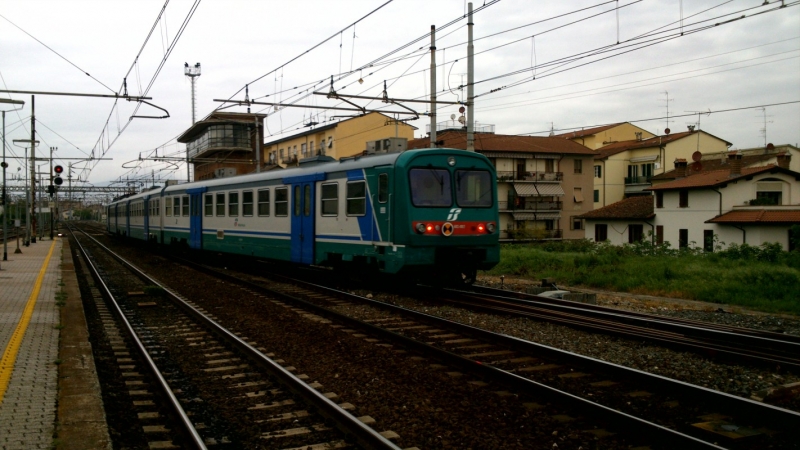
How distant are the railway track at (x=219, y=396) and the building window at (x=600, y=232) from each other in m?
37.5

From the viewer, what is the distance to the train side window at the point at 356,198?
13.3m

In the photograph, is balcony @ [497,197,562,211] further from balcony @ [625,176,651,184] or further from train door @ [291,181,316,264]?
train door @ [291,181,316,264]

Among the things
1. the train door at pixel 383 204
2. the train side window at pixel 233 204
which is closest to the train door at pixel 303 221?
the train door at pixel 383 204

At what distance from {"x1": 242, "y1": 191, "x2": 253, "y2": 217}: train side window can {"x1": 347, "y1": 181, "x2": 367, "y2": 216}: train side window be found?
572 centimetres

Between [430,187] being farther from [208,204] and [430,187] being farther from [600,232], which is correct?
[600,232]

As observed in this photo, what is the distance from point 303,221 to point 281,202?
4.59 feet

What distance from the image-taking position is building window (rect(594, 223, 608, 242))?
145 ft

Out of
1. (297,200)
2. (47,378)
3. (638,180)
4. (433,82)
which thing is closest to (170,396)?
(47,378)

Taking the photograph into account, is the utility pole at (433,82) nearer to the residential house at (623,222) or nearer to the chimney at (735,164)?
the chimney at (735,164)

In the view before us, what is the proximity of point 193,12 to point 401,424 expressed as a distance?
425 inches

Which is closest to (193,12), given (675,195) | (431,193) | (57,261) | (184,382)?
(431,193)

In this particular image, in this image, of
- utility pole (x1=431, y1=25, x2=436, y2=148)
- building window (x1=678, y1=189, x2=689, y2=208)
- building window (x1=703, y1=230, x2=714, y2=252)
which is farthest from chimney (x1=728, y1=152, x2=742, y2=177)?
utility pole (x1=431, y1=25, x2=436, y2=148)

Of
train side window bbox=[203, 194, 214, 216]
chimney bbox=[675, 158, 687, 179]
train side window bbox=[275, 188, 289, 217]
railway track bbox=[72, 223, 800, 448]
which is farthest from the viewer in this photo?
chimney bbox=[675, 158, 687, 179]

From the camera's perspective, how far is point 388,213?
12.5m
